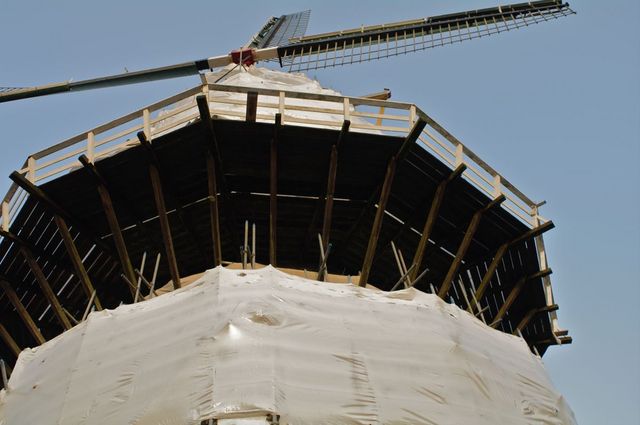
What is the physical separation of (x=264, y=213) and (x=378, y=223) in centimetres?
289

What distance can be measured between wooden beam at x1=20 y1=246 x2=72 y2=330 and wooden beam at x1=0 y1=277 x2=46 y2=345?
0.44m

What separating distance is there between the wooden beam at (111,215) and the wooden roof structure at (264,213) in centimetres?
2

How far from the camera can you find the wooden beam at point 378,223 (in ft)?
44.4

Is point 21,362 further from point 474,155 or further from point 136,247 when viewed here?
point 474,155

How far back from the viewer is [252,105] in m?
13.7

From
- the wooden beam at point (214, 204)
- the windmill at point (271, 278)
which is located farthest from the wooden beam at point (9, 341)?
the wooden beam at point (214, 204)

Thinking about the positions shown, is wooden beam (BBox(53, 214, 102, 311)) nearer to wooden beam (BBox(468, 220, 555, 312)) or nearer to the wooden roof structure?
the wooden roof structure

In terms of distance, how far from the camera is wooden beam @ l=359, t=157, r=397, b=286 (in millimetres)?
13548

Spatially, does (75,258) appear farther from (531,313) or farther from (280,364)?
(531,313)

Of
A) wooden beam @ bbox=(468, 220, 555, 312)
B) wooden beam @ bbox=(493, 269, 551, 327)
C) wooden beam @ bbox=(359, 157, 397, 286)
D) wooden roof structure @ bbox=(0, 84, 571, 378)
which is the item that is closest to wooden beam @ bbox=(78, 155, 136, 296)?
wooden roof structure @ bbox=(0, 84, 571, 378)

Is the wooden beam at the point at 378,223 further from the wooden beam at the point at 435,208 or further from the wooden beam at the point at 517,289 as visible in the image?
the wooden beam at the point at 517,289

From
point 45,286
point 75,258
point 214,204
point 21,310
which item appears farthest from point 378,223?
point 21,310

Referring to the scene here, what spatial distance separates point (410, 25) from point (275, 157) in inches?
437

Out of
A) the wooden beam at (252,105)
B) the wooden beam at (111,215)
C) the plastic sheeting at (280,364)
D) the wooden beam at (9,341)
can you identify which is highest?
the wooden beam at (252,105)
